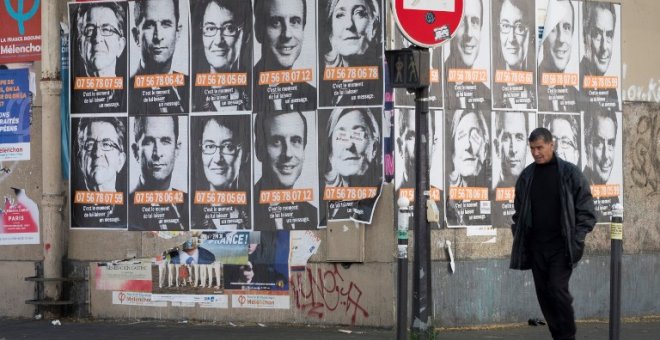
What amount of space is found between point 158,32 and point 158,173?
1501mm

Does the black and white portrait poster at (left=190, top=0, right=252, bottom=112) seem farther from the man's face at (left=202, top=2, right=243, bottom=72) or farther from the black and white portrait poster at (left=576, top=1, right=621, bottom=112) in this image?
the black and white portrait poster at (left=576, top=1, right=621, bottom=112)

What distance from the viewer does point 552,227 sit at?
8828 mm

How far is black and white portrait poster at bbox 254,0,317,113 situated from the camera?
1130 centimetres

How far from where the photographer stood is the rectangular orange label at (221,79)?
11.6 m

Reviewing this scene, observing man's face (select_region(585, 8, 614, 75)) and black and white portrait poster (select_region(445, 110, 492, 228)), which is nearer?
black and white portrait poster (select_region(445, 110, 492, 228))

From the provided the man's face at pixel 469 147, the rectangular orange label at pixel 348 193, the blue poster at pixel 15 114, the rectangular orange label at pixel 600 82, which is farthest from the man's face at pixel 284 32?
the rectangular orange label at pixel 600 82

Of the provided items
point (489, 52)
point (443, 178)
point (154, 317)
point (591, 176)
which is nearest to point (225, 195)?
point (154, 317)

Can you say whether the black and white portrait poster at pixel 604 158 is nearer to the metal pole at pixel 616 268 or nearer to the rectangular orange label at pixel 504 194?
the rectangular orange label at pixel 504 194

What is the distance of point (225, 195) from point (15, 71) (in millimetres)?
2985

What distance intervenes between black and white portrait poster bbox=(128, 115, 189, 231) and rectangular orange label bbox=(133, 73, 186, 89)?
1.12 feet

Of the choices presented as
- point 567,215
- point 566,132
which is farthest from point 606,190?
point 567,215

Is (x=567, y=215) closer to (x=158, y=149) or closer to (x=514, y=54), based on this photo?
(x=514, y=54)

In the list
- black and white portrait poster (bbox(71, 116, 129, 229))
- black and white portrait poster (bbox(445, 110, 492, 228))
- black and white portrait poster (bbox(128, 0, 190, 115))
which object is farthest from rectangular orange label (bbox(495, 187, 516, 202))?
black and white portrait poster (bbox(71, 116, 129, 229))

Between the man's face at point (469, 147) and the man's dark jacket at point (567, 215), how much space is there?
2.22m
